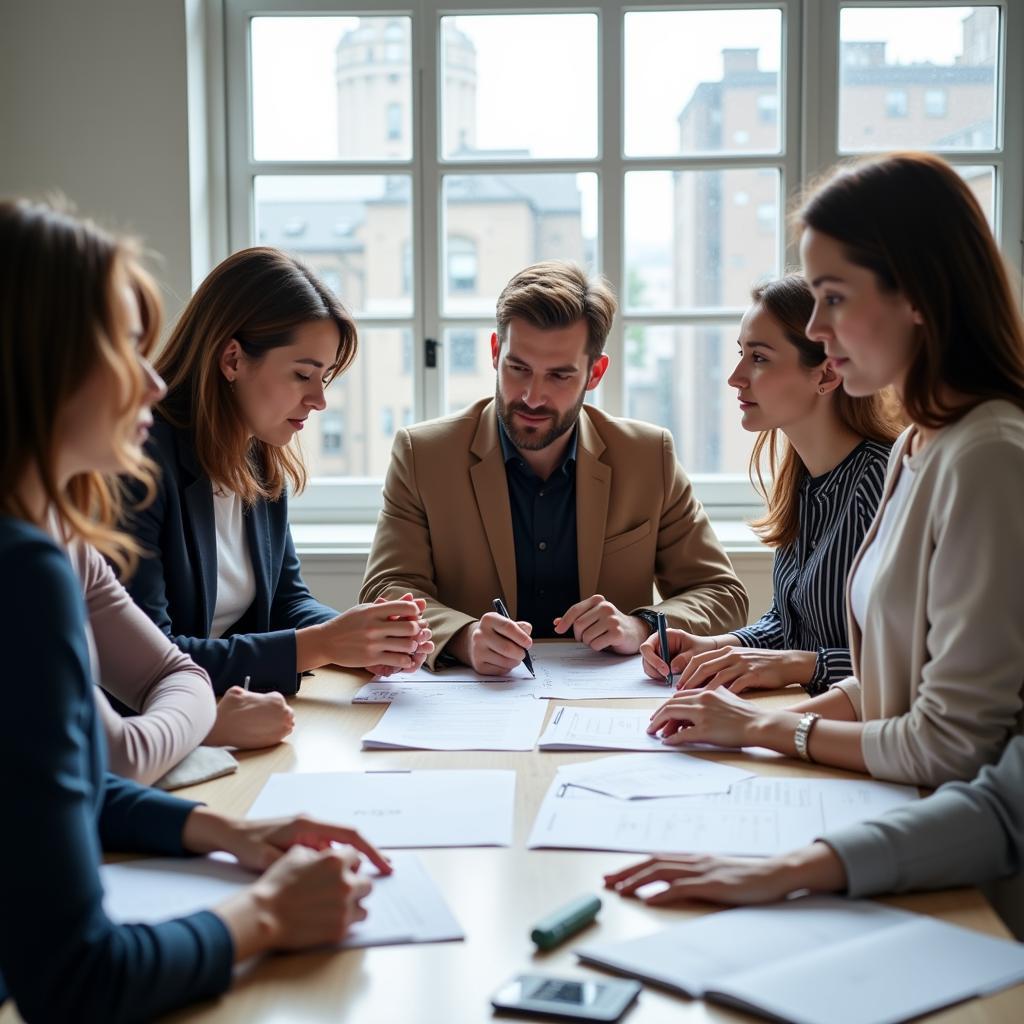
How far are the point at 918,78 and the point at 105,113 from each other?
2.30 m

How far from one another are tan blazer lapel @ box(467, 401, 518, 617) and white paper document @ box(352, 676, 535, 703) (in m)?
0.47

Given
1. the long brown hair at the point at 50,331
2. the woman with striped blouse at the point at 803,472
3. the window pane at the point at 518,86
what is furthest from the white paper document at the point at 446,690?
the window pane at the point at 518,86

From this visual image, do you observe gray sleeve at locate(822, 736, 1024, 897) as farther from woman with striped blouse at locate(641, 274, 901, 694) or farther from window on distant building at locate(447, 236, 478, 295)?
window on distant building at locate(447, 236, 478, 295)

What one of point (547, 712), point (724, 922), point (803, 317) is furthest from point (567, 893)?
point (803, 317)

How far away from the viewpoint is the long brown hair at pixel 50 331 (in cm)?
97

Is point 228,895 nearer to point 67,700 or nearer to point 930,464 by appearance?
point 67,700

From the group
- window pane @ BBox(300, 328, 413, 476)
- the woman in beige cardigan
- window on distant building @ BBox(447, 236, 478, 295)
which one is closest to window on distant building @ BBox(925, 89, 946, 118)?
window on distant building @ BBox(447, 236, 478, 295)

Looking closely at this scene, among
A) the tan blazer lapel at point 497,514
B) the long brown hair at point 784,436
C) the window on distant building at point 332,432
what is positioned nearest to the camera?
the long brown hair at point 784,436

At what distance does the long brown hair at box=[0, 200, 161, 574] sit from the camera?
97 cm

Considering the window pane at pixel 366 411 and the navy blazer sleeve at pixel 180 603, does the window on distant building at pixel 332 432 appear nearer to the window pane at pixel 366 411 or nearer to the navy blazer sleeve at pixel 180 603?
the window pane at pixel 366 411

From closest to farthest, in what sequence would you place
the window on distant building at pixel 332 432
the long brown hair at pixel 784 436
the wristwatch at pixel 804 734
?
the wristwatch at pixel 804 734
the long brown hair at pixel 784 436
the window on distant building at pixel 332 432

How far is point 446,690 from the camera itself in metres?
1.96

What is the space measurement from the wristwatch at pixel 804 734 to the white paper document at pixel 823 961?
1.37ft

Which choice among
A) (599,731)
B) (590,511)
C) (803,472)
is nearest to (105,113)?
(590,511)
